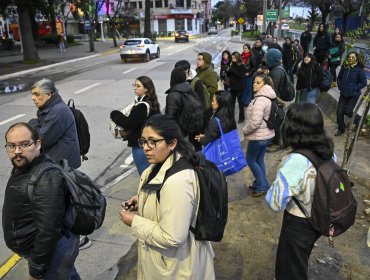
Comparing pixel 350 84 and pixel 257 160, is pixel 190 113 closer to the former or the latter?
pixel 257 160

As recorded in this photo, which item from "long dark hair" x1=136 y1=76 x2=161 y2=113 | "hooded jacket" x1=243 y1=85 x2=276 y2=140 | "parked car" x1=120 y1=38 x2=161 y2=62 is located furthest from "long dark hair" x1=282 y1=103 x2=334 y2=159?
"parked car" x1=120 y1=38 x2=161 y2=62

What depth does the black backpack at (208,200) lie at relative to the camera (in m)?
2.10

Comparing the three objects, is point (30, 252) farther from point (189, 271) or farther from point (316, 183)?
point (316, 183)

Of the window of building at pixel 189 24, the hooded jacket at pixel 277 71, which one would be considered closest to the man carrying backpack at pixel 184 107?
the hooded jacket at pixel 277 71

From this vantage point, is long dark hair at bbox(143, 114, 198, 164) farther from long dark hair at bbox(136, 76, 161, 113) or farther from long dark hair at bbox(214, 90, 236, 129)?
long dark hair at bbox(214, 90, 236, 129)

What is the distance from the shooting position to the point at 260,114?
15.2 feet

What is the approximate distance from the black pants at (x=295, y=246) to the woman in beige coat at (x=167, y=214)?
70 cm

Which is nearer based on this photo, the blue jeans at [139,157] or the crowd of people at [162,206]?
the crowd of people at [162,206]

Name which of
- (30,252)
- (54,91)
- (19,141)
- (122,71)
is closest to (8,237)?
(30,252)

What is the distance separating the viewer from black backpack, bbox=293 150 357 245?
242 centimetres

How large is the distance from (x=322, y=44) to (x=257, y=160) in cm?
865

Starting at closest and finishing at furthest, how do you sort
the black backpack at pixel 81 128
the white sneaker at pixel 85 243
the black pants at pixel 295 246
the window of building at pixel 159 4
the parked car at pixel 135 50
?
the black pants at pixel 295 246 < the white sneaker at pixel 85 243 < the black backpack at pixel 81 128 < the parked car at pixel 135 50 < the window of building at pixel 159 4

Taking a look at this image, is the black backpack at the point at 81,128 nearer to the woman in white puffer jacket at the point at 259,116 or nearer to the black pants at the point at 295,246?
the woman in white puffer jacket at the point at 259,116

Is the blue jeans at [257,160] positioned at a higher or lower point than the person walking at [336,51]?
lower
